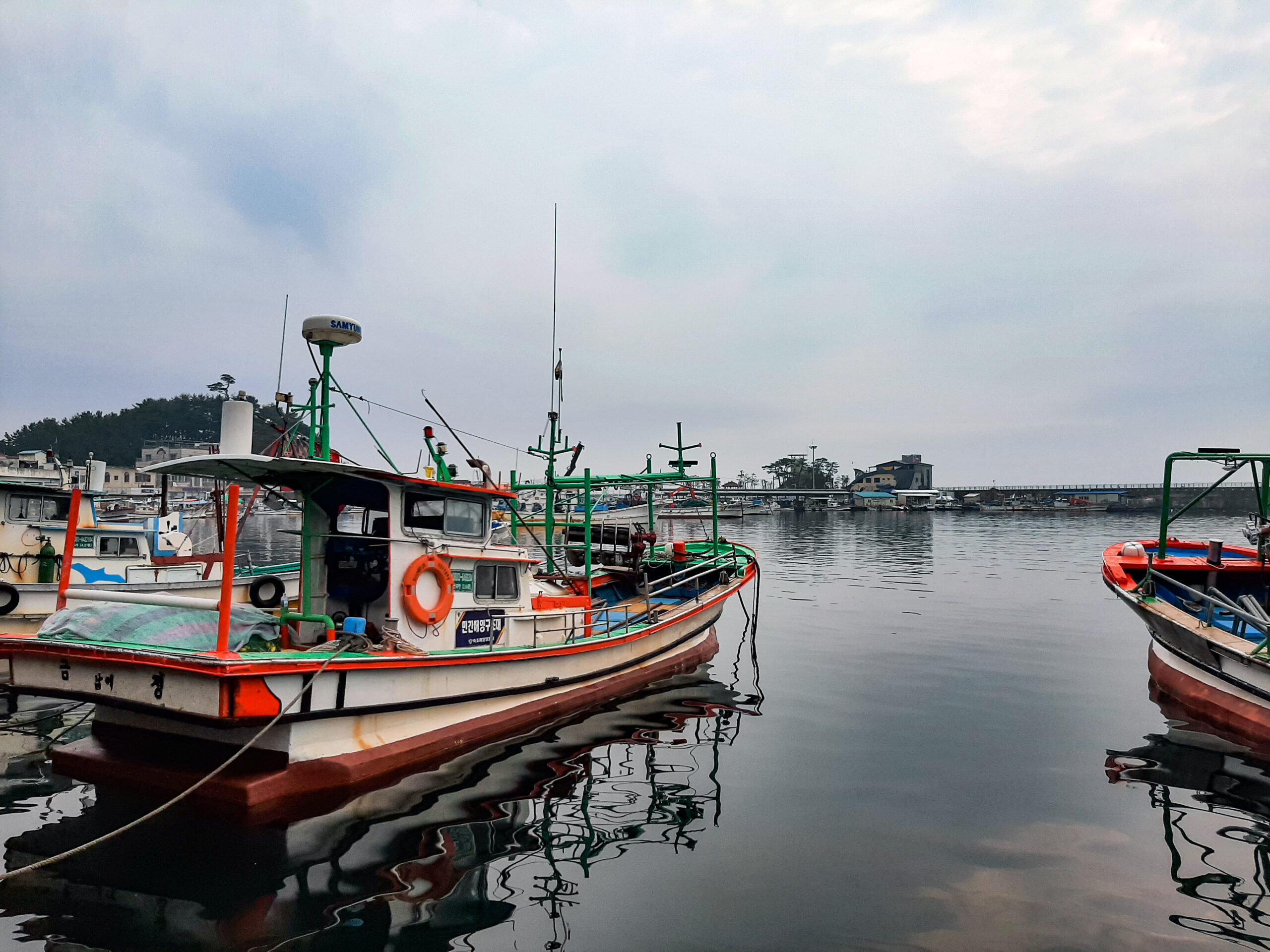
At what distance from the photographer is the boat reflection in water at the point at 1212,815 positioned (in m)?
5.95

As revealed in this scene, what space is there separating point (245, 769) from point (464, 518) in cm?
429

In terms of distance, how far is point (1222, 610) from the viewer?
1439cm

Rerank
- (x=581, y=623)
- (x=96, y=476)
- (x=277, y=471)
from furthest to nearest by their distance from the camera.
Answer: (x=96, y=476) → (x=581, y=623) → (x=277, y=471)

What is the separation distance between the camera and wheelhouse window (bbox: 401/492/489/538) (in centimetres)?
975

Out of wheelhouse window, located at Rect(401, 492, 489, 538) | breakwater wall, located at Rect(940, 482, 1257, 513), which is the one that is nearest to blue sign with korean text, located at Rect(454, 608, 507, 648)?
wheelhouse window, located at Rect(401, 492, 489, 538)

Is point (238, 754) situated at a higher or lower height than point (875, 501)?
lower

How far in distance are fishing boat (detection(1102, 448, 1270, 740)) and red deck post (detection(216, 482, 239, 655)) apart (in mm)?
12882

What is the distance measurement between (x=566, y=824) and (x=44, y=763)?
702 cm

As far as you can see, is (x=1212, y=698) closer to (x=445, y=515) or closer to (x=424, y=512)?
(x=445, y=515)

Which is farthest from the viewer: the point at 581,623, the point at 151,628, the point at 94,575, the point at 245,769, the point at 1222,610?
the point at 94,575

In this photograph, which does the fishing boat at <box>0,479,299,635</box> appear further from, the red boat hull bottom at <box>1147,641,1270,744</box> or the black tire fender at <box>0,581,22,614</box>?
the red boat hull bottom at <box>1147,641,1270,744</box>

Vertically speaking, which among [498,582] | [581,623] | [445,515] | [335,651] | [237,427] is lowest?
[581,623]

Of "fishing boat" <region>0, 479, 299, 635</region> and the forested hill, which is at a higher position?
the forested hill

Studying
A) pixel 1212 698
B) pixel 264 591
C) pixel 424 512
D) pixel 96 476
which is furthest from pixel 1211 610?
pixel 96 476
